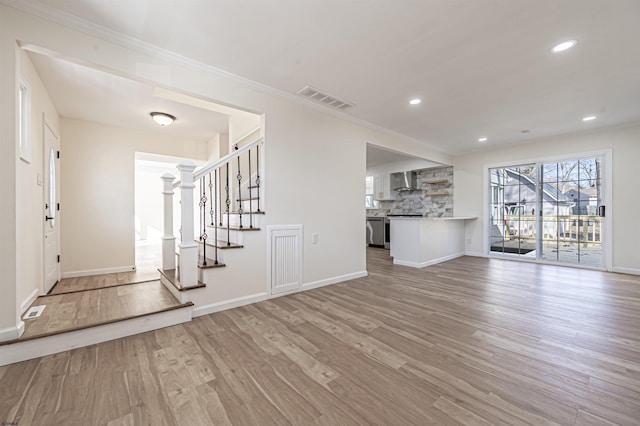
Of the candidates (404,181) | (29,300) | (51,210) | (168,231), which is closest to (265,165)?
(168,231)

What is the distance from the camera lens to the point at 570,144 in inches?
204

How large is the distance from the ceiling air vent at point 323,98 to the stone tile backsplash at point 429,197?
4.52m

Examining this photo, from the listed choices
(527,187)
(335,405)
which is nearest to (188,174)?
(335,405)

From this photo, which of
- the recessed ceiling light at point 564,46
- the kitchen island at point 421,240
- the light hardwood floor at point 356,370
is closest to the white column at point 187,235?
the light hardwood floor at point 356,370

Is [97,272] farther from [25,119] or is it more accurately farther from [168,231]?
[25,119]

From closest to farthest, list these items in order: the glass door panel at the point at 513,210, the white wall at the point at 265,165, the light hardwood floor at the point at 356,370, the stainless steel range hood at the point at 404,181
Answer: the light hardwood floor at the point at 356,370 < the white wall at the point at 265,165 < the glass door panel at the point at 513,210 < the stainless steel range hood at the point at 404,181

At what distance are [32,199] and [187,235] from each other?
5.74 feet

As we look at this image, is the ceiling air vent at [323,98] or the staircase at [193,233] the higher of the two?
the ceiling air vent at [323,98]

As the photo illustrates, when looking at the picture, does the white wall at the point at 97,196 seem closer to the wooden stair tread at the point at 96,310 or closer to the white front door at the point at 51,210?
the white front door at the point at 51,210

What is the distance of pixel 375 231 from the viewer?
8328 millimetres

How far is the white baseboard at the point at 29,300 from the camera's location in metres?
2.36

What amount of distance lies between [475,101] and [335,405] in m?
4.02

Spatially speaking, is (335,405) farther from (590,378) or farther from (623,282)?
(623,282)

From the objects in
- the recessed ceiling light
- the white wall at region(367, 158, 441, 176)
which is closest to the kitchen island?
the white wall at region(367, 158, 441, 176)
